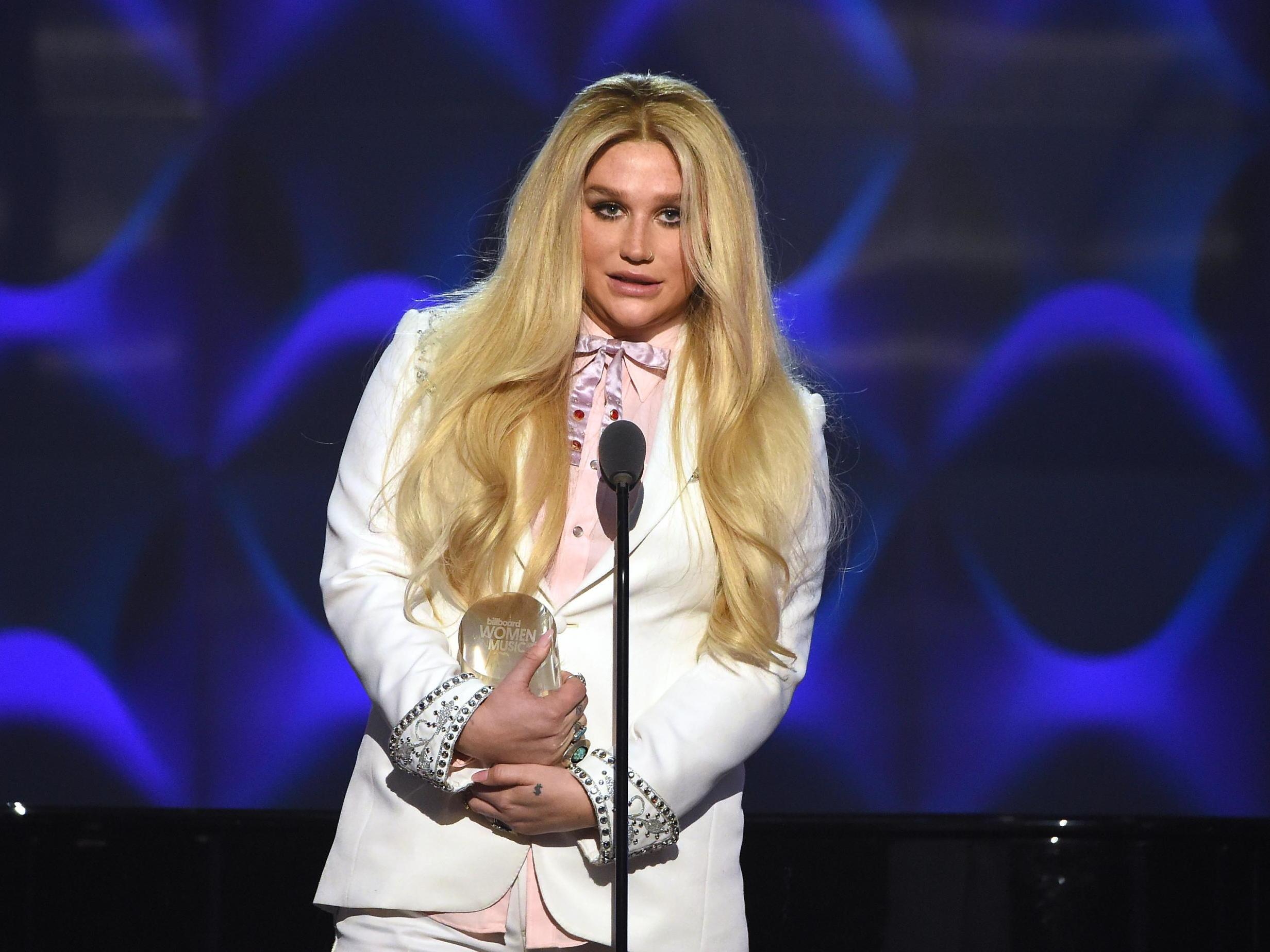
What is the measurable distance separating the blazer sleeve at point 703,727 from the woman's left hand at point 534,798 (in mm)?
21

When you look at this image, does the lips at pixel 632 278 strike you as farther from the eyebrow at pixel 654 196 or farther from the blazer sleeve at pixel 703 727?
the blazer sleeve at pixel 703 727

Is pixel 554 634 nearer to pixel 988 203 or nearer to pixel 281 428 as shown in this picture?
pixel 281 428

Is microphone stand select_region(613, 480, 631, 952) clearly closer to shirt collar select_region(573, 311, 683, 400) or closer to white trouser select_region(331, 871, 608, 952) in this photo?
white trouser select_region(331, 871, 608, 952)

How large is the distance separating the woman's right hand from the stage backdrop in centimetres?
156

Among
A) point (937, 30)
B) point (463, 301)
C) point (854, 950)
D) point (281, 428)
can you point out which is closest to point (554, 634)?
point (463, 301)

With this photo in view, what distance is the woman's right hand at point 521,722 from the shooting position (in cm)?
204

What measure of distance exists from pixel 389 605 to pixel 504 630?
0.62ft

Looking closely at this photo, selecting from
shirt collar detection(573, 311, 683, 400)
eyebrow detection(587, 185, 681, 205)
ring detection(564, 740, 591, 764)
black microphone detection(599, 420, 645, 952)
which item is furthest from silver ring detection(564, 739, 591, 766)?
eyebrow detection(587, 185, 681, 205)

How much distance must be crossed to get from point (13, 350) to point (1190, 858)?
2.81 meters

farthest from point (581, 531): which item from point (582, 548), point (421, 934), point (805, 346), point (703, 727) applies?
point (805, 346)

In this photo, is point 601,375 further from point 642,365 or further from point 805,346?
point 805,346

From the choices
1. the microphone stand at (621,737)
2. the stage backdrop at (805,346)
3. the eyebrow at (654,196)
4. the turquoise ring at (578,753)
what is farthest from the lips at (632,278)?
the stage backdrop at (805,346)

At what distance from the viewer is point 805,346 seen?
3564mm

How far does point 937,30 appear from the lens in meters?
3.62
